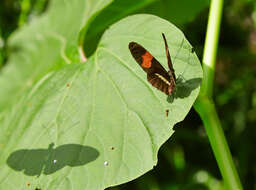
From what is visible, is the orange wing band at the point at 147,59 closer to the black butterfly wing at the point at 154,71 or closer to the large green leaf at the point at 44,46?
the black butterfly wing at the point at 154,71

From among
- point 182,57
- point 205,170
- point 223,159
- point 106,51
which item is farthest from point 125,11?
point 205,170

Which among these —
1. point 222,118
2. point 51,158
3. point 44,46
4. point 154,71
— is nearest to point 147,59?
point 154,71

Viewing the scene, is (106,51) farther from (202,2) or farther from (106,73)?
(202,2)

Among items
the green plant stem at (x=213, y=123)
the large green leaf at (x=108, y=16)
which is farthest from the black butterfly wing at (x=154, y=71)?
the large green leaf at (x=108, y=16)

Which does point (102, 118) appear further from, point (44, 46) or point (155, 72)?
point (44, 46)

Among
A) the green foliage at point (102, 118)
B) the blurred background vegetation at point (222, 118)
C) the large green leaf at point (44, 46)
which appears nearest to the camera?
the green foliage at point (102, 118)

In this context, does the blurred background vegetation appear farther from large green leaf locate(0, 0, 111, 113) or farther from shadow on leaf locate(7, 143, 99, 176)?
shadow on leaf locate(7, 143, 99, 176)
